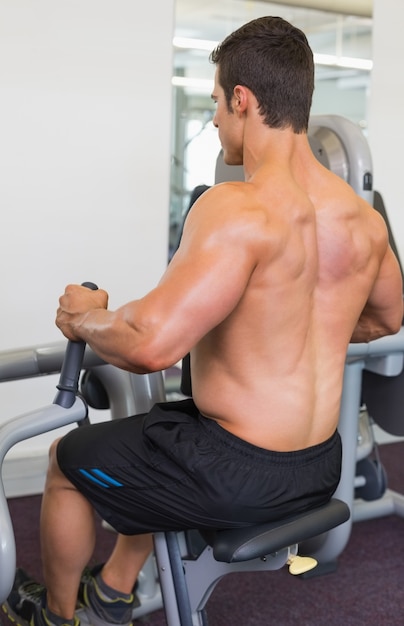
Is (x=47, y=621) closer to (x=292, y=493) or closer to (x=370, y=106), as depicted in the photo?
(x=292, y=493)

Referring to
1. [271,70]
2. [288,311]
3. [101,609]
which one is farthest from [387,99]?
[101,609]

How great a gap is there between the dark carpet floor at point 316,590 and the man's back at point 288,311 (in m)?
0.98

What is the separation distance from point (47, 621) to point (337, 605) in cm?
102

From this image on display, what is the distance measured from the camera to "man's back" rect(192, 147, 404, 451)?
1501 mm

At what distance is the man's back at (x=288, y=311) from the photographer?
1501 mm

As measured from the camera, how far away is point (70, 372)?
1.60m

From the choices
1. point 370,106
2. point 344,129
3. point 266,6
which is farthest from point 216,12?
point 344,129


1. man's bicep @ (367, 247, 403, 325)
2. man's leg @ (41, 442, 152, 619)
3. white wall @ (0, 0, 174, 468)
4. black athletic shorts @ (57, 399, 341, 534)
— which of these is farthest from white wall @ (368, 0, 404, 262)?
man's leg @ (41, 442, 152, 619)

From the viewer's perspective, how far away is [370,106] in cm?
406

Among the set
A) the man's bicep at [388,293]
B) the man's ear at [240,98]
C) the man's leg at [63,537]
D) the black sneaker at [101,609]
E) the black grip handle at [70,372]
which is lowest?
the black sneaker at [101,609]

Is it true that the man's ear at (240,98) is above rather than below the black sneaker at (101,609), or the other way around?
above

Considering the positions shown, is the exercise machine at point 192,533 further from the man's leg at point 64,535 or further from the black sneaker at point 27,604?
the black sneaker at point 27,604

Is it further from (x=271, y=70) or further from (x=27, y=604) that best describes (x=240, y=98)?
(x=27, y=604)

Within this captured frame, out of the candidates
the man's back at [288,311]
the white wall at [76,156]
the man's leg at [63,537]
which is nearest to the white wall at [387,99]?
the white wall at [76,156]
